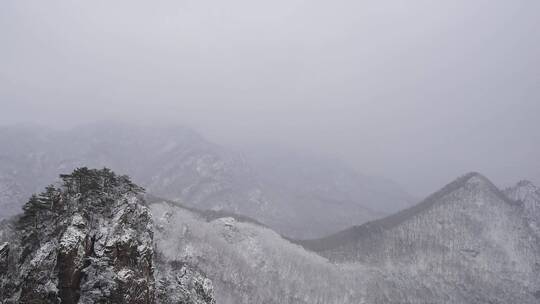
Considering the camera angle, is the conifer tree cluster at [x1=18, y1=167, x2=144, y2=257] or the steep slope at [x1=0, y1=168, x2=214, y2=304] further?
the conifer tree cluster at [x1=18, y1=167, x2=144, y2=257]

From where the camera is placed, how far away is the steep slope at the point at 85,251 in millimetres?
49438

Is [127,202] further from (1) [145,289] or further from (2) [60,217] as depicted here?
(1) [145,289]

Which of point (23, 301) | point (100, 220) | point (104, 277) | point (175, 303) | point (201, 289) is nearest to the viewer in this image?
point (23, 301)

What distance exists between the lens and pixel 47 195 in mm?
65062

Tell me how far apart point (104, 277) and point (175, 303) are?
701 inches

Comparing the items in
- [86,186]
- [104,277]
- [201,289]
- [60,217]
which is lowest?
[201,289]

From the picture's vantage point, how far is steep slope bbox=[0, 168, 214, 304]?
162 feet

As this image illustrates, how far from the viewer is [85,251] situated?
52.5m

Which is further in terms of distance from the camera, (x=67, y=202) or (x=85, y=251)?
(x=67, y=202)

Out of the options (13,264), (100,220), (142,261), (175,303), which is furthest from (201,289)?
(13,264)

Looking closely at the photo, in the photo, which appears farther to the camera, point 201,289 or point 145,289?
point 201,289

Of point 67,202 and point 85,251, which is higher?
point 67,202

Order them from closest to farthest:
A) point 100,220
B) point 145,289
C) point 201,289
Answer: point 145,289 → point 100,220 → point 201,289

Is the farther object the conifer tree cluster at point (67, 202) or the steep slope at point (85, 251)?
the conifer tree cluster at point (67, 202)
